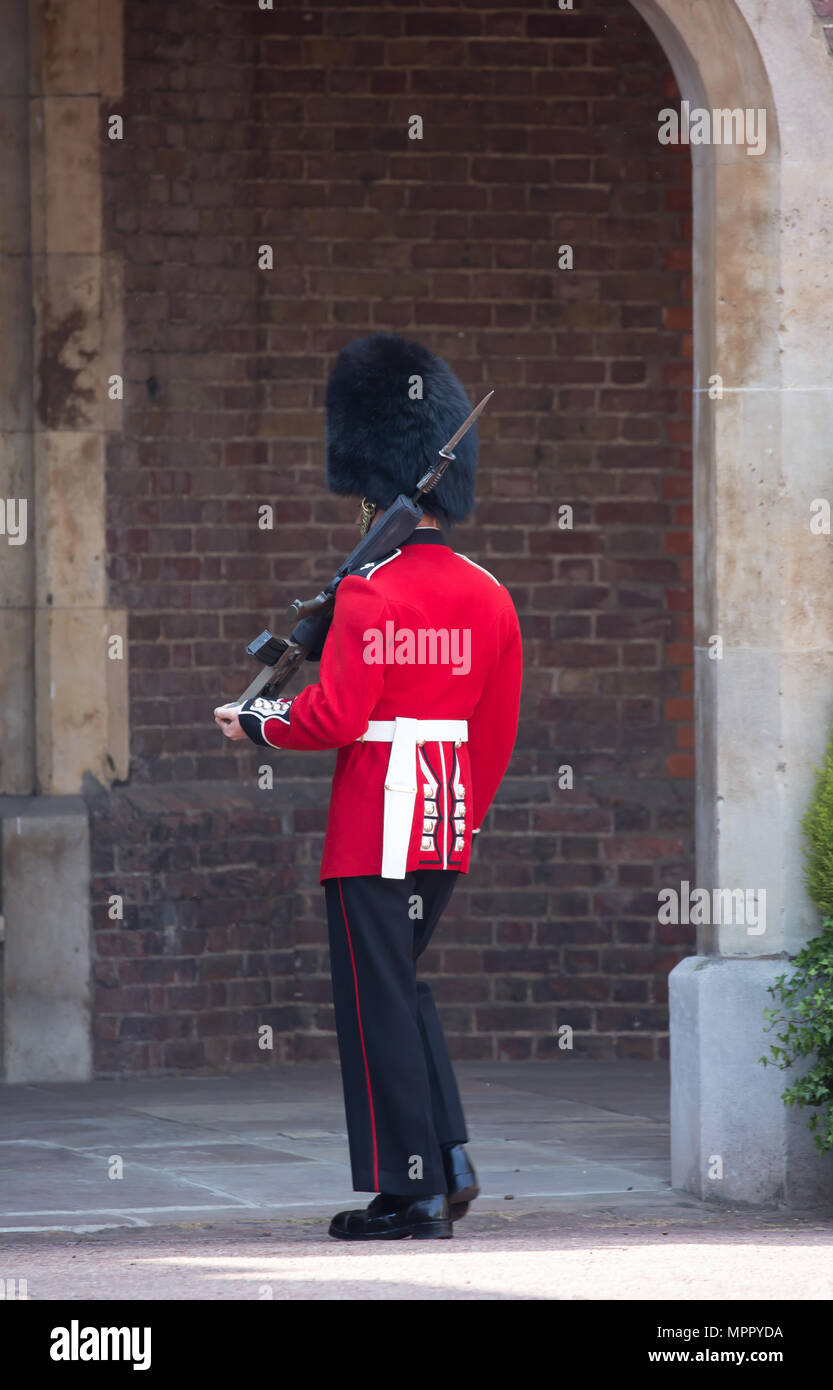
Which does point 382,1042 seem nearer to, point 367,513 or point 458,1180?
point 458,1180

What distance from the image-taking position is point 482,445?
781 cm

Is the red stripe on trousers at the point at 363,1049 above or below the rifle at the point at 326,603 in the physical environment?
below

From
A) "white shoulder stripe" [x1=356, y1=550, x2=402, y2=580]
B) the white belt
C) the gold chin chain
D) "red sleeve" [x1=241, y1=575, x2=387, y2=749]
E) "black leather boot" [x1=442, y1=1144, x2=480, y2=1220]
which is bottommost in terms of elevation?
"black leather boot" [x1=442, y1=1144, x2=480, y2=1220]

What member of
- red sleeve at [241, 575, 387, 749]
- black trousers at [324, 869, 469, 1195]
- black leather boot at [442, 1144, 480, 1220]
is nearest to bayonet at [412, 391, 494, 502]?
red sleeve at [241, 575, 387, 749]

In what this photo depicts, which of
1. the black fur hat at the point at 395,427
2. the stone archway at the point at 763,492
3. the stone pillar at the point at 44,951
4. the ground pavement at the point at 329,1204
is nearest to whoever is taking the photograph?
the ground pavement at the point at 329,1204

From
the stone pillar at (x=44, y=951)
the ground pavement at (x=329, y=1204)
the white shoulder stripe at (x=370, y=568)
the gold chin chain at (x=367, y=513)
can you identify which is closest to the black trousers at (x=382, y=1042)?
the ground pavement at (x=329, y=1204)

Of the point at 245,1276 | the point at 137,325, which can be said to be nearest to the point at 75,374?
the point at 137,325

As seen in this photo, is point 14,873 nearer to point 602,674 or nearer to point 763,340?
point 602,674

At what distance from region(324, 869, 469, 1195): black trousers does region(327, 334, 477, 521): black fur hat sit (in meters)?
0.87

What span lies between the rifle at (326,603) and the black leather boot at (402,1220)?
1163 millimetres

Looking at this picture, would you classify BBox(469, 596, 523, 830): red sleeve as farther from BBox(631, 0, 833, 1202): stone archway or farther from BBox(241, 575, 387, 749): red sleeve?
BBox(631, 0, 833, 1202): stone archway

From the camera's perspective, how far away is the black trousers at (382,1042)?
475cm

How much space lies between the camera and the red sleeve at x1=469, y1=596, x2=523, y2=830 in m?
4.98

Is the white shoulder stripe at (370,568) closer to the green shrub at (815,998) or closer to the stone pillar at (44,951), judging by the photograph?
the green shrub at (815,998)
